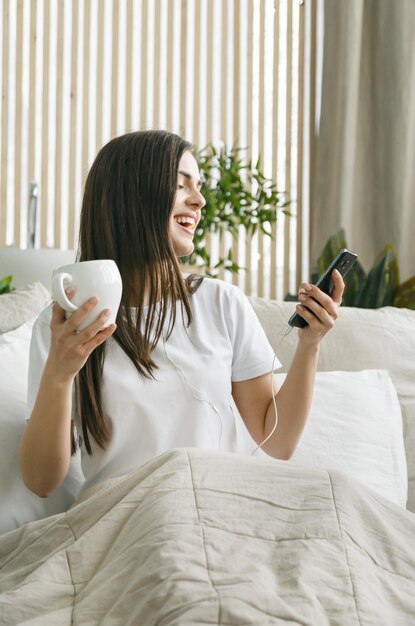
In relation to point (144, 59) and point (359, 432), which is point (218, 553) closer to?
point (359, 432)

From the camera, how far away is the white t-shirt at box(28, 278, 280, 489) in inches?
57.8

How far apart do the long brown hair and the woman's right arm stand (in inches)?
9.8

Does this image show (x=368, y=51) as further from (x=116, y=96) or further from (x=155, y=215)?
(x=155, y=215)

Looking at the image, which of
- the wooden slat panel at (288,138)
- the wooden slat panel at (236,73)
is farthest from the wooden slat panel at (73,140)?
the wooden slat panel at (288,138)

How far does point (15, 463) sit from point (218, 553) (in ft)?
2.13

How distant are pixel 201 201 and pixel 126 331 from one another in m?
0.28

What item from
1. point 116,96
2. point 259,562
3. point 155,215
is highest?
point 116,96

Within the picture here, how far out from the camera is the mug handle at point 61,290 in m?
1.18

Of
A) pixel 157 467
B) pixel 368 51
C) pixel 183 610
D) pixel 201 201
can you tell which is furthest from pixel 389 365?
pixel 368 51

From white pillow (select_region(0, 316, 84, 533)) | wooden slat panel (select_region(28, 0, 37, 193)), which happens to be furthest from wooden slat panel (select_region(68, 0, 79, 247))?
white pillow (select_region(0, 316, 84, 533))

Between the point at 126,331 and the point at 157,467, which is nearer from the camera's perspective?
the point at 157,467

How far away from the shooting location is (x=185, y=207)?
1615 mm

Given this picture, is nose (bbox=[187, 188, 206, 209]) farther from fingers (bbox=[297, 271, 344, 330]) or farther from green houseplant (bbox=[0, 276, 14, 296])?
green houseplant (bbox=[0, 276, 14, 296])

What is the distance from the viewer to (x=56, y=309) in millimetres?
1240
